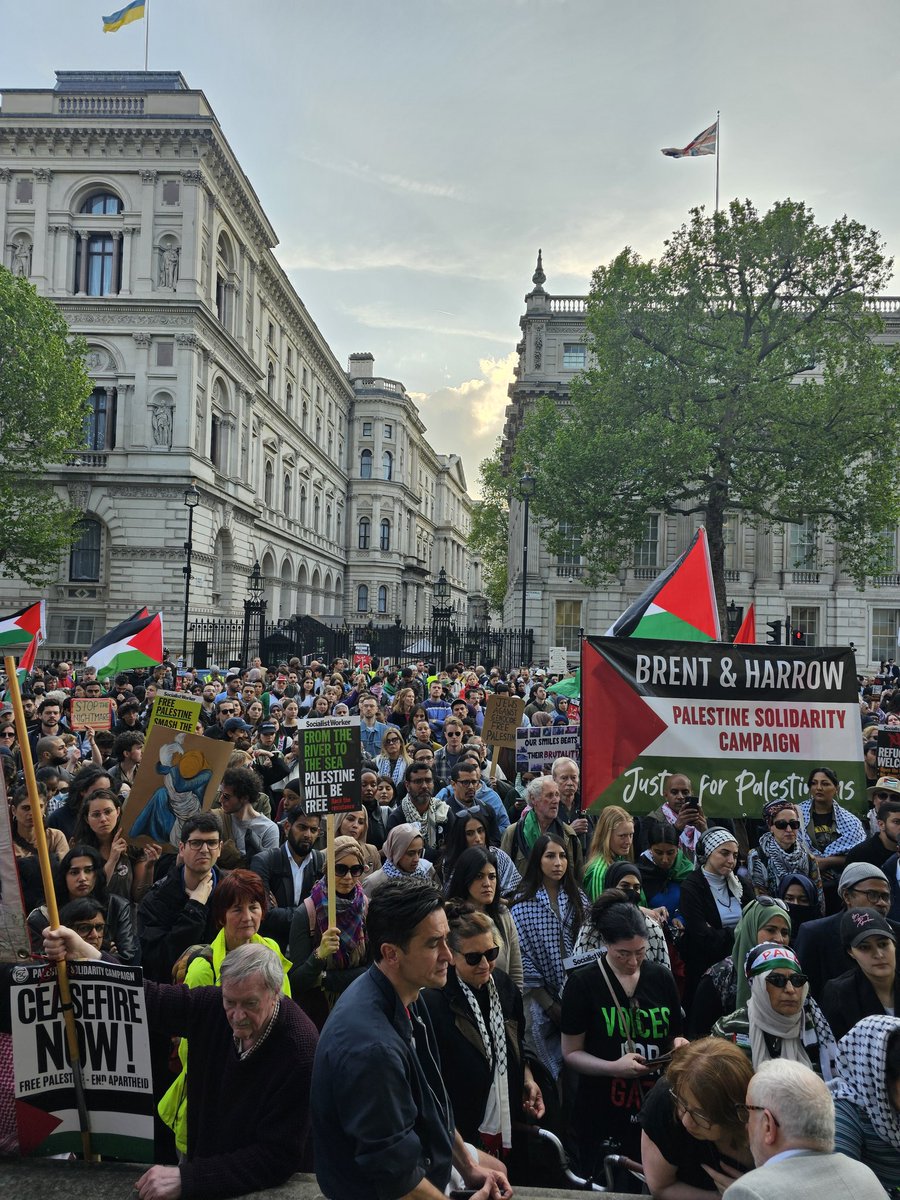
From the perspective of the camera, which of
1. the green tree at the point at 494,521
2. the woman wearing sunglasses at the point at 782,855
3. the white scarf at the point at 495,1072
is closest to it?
the white scarf at the point at 495,1072

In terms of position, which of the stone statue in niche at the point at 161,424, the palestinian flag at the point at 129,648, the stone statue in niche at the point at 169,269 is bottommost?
the palestinian flag at the point at 129,648

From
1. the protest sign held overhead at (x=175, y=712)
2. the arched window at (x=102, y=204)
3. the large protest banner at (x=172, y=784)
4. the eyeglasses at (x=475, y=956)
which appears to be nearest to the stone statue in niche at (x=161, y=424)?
the arched window at (x=102, y=204)

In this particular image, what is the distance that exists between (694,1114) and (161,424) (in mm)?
35375

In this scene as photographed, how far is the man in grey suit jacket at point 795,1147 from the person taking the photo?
2.27 metres

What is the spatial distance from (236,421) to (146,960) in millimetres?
39105

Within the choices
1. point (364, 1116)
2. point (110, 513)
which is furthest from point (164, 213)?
point (364, 1116)

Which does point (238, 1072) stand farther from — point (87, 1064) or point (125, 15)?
point (125, 15)

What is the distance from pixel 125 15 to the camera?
33812 millimetres

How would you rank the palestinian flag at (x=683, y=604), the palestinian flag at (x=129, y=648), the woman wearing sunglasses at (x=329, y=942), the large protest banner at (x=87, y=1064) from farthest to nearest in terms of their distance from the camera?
the palestinian flag at (x=129, y=648), the palestinian flag at (x=683, y=604), the woman wearing sunglasses at (x=329, y=942), the large protest banner at (x=87, y=1064)

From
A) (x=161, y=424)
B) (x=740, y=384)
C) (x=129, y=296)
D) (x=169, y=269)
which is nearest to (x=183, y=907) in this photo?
(x=740, y=384)

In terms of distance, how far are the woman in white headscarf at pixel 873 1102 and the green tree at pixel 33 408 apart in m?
29.7

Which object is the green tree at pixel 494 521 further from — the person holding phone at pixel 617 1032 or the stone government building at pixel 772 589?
the person holding phone at pixel 617 1032

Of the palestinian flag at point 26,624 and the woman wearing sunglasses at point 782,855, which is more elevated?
the palestinian flag at point 26,624

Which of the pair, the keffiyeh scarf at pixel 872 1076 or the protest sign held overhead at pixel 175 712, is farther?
the protest sign held overhead at pixel 175 712
